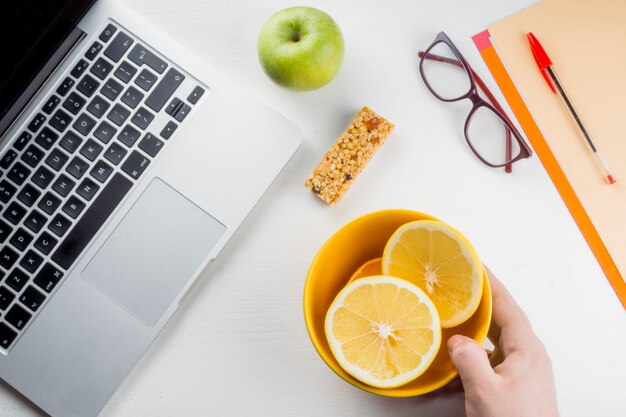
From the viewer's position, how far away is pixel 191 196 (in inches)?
27.3

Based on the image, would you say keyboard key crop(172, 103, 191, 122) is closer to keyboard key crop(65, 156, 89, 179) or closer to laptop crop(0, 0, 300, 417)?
laptop crop(0, 0, 300, 417)

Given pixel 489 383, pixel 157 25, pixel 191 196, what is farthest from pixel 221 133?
pixel 489 383

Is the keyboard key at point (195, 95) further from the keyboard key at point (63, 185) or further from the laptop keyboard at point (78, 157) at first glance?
the keyboard key at point (63, 185)

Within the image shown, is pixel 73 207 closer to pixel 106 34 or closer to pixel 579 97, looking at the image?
pixel 106 34

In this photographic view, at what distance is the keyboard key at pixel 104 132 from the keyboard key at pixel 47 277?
0.52 ft

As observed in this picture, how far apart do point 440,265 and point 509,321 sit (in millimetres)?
123

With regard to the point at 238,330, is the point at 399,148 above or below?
above

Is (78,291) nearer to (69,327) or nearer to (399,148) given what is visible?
(69,327)

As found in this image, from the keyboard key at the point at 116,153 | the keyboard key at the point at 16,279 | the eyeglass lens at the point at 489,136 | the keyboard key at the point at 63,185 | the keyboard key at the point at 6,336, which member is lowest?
the keyboard key at the point at 6,336

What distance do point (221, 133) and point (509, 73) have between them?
1.27 feet

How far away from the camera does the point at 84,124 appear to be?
68 cm

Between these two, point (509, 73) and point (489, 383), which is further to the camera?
point (509, 73)

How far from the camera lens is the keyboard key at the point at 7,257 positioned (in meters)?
0.67

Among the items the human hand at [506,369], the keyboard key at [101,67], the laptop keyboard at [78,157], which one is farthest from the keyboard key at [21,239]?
the human hand at [506,369]
